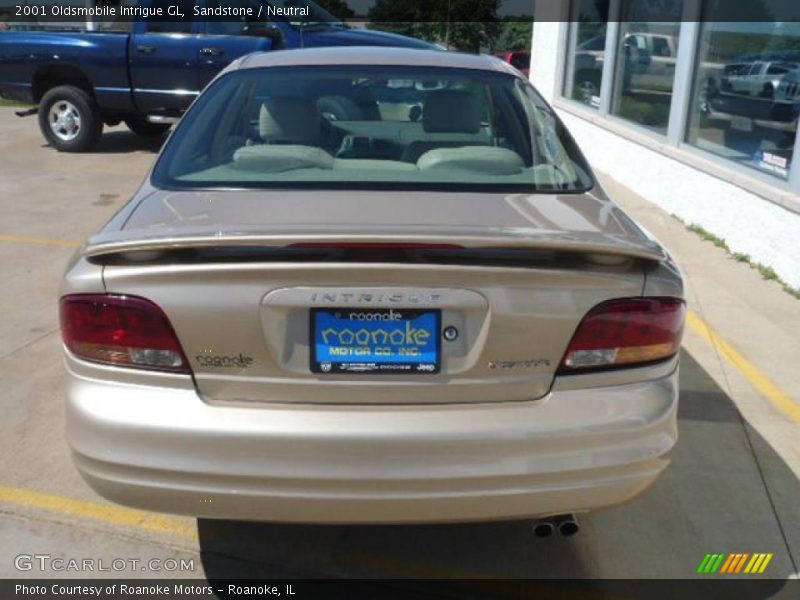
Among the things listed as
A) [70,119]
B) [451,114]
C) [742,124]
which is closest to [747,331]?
[451,114]

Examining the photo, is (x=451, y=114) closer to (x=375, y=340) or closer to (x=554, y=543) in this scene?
(x=375, y=340)

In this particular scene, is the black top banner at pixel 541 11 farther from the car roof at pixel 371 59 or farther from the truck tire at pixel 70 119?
the car roof at pixel 371 59

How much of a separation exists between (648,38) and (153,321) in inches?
338

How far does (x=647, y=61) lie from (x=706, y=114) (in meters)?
1.78

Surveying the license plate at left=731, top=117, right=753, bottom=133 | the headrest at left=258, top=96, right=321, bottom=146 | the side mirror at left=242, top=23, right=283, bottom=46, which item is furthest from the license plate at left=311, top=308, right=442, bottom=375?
the side mirror at left=242, top=23, right=283, bottom=46

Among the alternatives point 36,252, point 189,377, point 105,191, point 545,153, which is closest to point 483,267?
point 189,377

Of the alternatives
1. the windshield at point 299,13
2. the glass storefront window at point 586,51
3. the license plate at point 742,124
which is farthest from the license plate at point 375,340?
the glass storefront window at point 586,51

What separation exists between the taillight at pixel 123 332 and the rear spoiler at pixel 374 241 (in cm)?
15

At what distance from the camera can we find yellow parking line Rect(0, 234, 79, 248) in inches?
262

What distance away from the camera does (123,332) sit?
226 centimetres

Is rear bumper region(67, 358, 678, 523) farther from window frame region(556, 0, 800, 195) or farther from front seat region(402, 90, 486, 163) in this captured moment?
window frame region(556, 0, 800, 195)

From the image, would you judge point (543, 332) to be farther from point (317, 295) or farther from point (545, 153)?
point (545, 153)

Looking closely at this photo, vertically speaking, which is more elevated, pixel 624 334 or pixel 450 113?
pixel 450 113

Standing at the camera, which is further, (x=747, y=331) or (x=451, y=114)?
(x=747, y=331)
